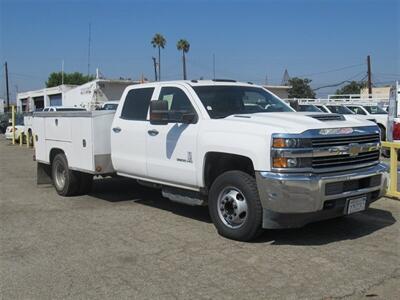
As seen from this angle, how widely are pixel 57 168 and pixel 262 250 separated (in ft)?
17.0

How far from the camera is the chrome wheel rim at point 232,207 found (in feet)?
20.2

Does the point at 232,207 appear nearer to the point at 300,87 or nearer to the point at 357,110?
the point at 357,110

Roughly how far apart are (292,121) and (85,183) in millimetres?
4762

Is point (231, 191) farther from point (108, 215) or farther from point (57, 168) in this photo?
point (57, 168)

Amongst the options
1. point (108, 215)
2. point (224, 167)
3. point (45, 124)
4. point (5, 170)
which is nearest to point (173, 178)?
point (224, 167)

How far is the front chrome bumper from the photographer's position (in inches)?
221

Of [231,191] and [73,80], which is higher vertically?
[73,80]

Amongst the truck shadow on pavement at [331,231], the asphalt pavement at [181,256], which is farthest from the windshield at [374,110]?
the truck shadow on pavement at [331,231]

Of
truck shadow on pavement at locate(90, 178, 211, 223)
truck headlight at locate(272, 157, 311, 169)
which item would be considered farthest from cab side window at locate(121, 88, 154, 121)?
truck headlight at locate(272, 157, 311, 169)

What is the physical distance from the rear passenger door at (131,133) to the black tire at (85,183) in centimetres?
133

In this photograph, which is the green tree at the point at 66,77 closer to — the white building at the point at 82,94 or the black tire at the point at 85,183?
the white building at the point at 82,94

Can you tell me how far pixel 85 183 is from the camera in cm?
954

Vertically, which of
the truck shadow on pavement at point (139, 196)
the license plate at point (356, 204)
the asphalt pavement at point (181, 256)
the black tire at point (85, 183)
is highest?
the license plate at point (356, 204)

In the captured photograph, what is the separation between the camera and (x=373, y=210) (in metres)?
7.86
